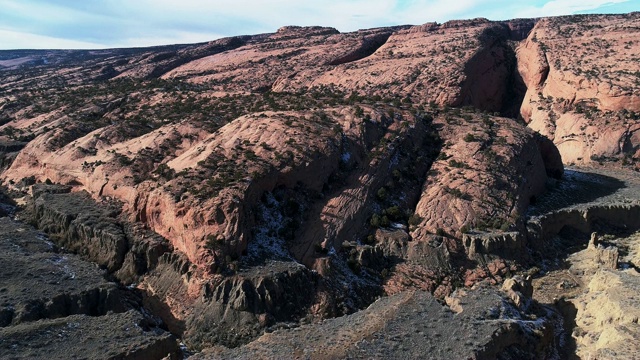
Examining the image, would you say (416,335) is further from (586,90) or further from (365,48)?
(365,48)

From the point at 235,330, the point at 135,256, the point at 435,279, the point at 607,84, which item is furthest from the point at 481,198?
the point at 607,84

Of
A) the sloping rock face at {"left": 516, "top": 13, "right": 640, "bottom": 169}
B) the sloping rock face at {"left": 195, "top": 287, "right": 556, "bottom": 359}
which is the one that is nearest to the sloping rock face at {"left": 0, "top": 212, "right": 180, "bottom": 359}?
the sloping rock face at {"left": 195, "top": 287, "right": 556, "bottom": 359}

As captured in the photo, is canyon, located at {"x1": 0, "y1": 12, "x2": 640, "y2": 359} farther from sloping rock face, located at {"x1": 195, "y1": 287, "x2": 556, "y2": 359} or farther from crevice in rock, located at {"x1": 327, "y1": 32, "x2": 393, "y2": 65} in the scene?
crevice in rock, located at {"x1": 327, "y1": 32, "x2": 393, "y2": 65}

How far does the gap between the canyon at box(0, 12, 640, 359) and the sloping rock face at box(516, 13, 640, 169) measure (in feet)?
0.97

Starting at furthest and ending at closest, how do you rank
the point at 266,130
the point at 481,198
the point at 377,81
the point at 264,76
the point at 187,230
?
the point at 264,76 < the point at 377,81 < the point at 266,130 < the point at 481,198 < the point at 187,230

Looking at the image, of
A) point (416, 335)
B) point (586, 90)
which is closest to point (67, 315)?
point (416, 335)

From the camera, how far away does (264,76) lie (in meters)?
72.9

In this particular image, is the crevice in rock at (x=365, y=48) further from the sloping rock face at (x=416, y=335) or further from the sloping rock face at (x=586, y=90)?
the sloping rock face at (x=416, y=335)

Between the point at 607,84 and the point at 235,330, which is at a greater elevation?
the point at 607,84

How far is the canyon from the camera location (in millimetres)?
21484

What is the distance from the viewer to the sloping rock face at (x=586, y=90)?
1912 inches

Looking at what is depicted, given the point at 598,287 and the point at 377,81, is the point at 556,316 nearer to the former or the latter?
the point at 598,287

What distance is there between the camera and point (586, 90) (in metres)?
55.2

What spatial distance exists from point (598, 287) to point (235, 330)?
1865 centimetres
